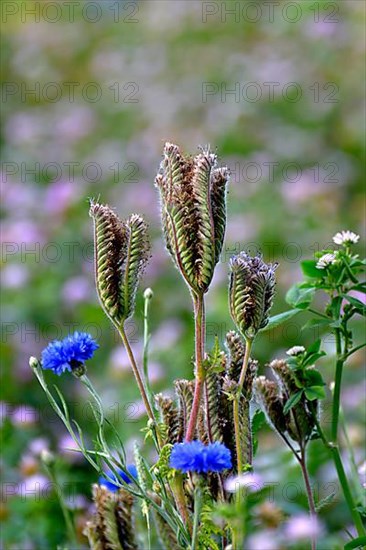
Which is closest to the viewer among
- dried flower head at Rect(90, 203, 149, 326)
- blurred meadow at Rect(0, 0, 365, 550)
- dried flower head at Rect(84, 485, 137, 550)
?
dried flower head at Rect(90, 203, 149, 326)

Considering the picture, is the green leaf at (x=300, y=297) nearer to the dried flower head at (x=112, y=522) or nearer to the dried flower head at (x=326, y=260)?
the dried flower head at (x=326, y=260)

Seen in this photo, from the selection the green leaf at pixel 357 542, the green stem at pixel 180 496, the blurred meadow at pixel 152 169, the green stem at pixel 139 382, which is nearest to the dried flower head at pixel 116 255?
the green stem at pixel 139 382

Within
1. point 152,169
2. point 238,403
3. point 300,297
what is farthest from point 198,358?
point 152,169

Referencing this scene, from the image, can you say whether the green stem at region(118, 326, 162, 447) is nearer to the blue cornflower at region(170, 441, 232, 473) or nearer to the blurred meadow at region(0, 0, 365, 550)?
the blue cornflower at region(170, 441, 232, 473)

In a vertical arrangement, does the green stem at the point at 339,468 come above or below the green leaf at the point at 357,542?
above

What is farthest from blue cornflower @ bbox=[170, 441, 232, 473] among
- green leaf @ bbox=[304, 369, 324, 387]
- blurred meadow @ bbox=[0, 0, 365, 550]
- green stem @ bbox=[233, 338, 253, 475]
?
blurred meadow @ bbox=[0, 0, 365, 550]

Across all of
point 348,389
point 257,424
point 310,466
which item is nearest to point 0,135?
point 348,389

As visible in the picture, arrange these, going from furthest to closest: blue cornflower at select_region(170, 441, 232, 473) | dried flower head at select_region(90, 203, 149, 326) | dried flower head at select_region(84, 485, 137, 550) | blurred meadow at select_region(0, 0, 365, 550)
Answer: blurred meadow at select_region(0, 0, 365, 550) → dried flower head at select_region(84, 485, 137, 550) → dried flower head at select_region(90, 203, 149, 326) → blue cornflower at select_region(170, 441, 232, 473)
